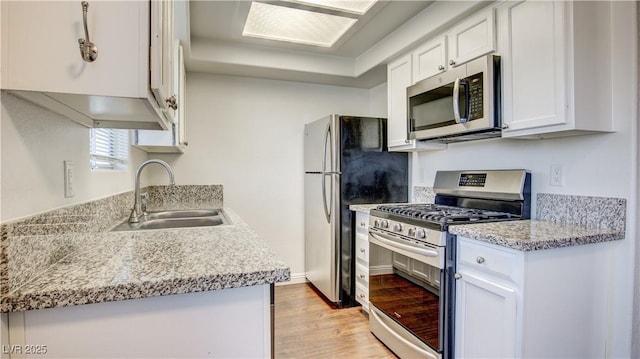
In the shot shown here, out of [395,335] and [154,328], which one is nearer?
[154,328]

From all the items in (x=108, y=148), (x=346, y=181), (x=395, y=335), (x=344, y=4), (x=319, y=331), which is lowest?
(x=319, y=331)

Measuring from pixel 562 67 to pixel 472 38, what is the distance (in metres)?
0.63

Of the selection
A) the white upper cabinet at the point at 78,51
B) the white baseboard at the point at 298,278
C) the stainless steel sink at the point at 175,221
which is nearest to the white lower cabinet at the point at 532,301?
the stainless steel sink at the point at 175,221

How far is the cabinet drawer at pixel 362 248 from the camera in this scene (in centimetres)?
281

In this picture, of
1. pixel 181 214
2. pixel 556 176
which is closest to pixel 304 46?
pixel 181 214

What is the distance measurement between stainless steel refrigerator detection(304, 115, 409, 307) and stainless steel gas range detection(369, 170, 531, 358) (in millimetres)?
510

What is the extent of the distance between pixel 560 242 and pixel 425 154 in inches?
65.3

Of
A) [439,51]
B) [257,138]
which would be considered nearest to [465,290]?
[439,51]

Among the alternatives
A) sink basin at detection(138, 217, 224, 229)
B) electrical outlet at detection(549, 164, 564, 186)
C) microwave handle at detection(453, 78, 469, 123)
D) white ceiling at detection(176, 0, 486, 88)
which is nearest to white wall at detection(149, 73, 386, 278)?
white ceiling at detection(176, 0, 486, 88)

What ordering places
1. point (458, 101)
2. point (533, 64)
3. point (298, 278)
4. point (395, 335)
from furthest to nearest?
point (298, 278), point (395, 335), point (458, 101), point (533, 64)

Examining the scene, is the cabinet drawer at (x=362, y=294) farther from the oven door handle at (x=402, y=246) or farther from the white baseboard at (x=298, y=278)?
the white baseboard at (x=298, y=278)

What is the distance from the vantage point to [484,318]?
5.27 ft

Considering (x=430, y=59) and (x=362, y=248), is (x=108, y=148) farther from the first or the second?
(x=430, y=59)

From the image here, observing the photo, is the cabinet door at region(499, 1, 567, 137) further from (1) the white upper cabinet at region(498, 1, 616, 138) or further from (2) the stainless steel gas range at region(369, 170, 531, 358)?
(2) the stainless steel gas range at region(369, 170, 531, 358)
